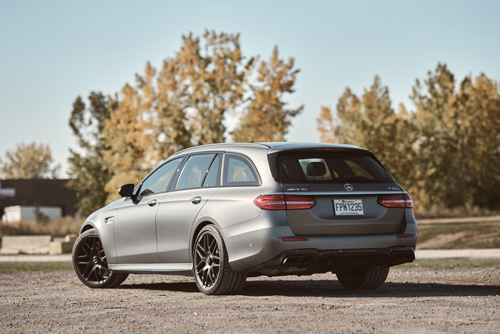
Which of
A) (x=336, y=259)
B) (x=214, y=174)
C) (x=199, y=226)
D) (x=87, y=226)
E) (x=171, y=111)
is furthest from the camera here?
(x=171, y=111)

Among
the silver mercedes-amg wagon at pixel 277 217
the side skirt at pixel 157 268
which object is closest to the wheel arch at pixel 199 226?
Answer: the silver mercedes-amg wagon at pixel 277 217

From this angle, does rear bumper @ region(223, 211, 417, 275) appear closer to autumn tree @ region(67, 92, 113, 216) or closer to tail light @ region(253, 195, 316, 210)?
tail light @ region(253, 195, 316, 210)

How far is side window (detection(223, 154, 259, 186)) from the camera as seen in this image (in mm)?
7766

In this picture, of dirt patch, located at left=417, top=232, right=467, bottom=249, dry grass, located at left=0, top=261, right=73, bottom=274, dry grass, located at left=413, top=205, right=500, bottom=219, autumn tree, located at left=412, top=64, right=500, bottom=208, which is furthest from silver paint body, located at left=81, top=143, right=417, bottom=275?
autumn tree, located at left=412, top=64, right=500, bottom=208

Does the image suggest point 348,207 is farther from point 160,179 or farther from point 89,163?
point 89,163

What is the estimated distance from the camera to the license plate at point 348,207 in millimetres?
7516

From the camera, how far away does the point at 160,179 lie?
926cm

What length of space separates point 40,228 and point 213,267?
37.3 m

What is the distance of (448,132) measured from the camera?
5491cm

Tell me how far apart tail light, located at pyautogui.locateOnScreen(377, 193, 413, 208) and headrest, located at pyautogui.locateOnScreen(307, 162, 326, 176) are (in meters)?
0.69

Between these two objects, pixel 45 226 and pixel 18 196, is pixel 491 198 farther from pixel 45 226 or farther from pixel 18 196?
pixel 18 196

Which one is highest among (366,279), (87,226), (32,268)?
(87,226)

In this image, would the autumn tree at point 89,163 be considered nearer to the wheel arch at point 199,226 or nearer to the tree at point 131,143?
the tree at point 131,143

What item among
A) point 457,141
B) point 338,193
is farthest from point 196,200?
point 457,141
